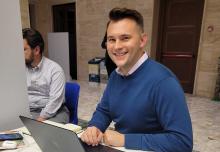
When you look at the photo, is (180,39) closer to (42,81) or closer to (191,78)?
(191,78)

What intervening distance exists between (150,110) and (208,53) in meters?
3.79

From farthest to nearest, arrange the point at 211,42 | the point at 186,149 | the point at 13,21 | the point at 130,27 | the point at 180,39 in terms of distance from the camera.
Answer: the point at 180,39 < the point at 211,42 < the point at 13,21 < the point at 130,27 < the point at 186,149

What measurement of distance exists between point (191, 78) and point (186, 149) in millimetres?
4007

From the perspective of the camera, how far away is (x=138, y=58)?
112 centimetres

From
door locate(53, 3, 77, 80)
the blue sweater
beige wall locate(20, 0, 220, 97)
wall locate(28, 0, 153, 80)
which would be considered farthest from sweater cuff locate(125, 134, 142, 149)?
door locate(53, 3, 77, 80)

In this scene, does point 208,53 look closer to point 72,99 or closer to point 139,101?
point 72,99

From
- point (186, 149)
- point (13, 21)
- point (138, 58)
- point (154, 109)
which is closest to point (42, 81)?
point (13, 21)

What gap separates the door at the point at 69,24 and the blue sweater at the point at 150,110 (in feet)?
18.1

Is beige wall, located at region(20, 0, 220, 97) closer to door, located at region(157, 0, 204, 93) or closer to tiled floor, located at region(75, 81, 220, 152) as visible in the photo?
door, located at region(157, 0, 204, 93)

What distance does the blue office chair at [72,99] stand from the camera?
6.18 ft

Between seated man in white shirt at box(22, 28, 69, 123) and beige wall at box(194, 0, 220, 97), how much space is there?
3480 mm

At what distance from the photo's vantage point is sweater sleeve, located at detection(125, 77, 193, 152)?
912mm

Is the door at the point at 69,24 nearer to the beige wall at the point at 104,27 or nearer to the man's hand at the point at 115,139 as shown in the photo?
the beige wall at the point at 104,27

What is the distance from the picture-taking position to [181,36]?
4.55 m
